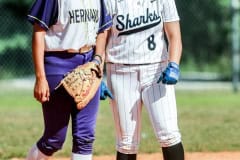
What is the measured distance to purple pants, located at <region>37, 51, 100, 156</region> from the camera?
4.72m

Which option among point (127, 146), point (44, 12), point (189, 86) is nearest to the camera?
point (44, 12)

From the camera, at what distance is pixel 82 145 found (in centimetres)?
477

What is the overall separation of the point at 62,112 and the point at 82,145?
0.26m

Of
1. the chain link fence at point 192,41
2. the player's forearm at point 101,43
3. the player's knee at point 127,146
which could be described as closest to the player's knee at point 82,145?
the player's knee at point 127,146

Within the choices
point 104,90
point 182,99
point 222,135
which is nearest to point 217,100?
point 182,99

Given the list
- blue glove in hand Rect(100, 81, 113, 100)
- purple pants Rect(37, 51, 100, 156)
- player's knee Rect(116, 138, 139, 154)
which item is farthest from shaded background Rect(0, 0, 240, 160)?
purple pants Rect(37, 51, 100, 156)

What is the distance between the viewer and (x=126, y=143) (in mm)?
5207

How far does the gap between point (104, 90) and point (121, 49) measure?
326mm

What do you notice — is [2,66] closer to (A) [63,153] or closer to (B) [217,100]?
(B) [217,100]

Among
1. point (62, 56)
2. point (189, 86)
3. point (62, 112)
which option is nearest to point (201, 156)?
point (62, 112)

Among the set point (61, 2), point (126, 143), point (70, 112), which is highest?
point (61, 2)

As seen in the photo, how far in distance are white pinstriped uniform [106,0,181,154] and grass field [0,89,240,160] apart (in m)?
2.23

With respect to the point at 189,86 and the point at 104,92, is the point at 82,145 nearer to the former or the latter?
the point at 104,92

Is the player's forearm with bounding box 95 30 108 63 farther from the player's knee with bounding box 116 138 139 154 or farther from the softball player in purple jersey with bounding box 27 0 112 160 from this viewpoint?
the player's knee with bounding box 116 138 139 154
